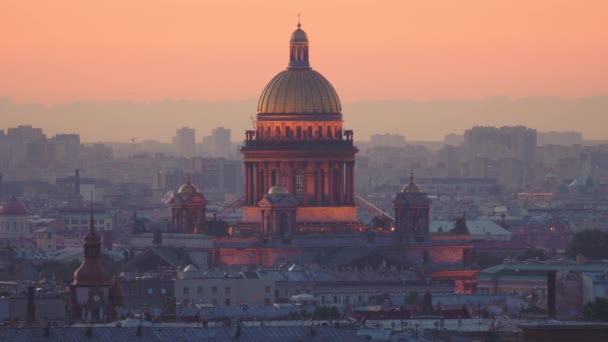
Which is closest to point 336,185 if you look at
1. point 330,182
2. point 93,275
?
point 330,182

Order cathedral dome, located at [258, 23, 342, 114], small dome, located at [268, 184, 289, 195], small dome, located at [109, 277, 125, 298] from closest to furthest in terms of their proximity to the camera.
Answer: small dome, located at [109, 277, 125, 298]
small dome, located at [268, 184, 289, 195]
cathedral dome, located at [258, 23, 342, 114]

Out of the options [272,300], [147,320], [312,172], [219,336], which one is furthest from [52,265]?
[219,336]

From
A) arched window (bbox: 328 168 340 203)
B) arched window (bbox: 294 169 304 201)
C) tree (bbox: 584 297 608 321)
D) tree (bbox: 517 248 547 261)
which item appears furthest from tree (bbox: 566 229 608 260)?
tree (bbox: 584 297 608 321)

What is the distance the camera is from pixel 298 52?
148500 mm

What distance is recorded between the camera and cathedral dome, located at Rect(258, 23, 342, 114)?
484 feet

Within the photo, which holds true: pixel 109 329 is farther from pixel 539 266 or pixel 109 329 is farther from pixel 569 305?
pixel 539 266

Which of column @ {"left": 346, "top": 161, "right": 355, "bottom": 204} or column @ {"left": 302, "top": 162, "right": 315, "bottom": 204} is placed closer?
column @ {"left": 302, "top": 162, "right": 315, "bottom": 204}

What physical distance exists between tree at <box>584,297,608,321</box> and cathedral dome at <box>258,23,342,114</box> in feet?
90.9

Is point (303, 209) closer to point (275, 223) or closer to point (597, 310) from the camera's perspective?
point (275, 223)

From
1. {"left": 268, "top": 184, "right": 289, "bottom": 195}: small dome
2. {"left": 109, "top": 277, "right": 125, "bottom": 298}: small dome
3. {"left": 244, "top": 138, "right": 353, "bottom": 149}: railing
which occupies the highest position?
{"left": 244, "top": 138, "right": 353, "bottom": 149}: railing

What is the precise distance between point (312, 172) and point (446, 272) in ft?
25.4

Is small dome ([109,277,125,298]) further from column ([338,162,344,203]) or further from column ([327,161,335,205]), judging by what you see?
column ([338,162,344,203])

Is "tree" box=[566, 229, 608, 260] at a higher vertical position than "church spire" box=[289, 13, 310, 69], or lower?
lower

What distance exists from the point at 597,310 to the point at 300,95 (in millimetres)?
32758
